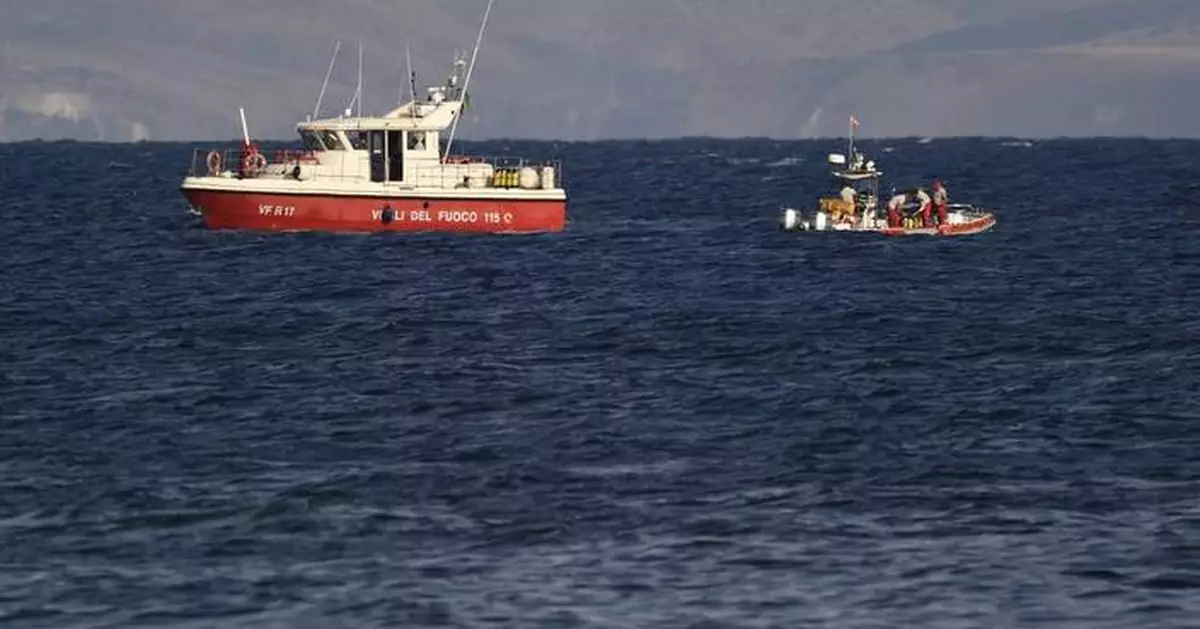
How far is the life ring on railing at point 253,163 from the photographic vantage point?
73.4m

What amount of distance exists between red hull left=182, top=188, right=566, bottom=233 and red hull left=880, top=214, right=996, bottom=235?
507 inches

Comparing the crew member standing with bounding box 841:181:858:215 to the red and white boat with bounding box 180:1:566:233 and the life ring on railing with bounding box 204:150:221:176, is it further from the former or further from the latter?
the life ring on railing with bounding box 204:150:221:176

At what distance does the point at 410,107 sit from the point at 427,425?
3579cm

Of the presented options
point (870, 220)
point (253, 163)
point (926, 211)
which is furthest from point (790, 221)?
point (253, 163)

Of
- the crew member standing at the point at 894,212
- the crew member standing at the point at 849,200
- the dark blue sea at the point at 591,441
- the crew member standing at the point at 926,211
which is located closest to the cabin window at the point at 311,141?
the dark blue sea at the point at 591,441

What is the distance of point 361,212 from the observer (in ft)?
239

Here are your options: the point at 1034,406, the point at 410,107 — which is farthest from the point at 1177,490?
the point at 410,107

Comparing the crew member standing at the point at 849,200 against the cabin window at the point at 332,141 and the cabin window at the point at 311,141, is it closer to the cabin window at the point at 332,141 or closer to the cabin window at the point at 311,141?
the cabin window at the point at 332,141

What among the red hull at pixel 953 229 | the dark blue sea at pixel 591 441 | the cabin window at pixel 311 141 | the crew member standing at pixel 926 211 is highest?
the cabin window at pixel 311 141

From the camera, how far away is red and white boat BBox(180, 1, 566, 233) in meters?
72.1

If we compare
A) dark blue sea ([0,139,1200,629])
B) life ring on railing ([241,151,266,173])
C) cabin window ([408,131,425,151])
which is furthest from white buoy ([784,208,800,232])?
life ring on railing ([241,151,266,173])

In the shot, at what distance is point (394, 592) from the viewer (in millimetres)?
26109

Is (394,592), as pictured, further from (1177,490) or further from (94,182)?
(94,182)

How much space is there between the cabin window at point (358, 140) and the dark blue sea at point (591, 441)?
315 centimetres
